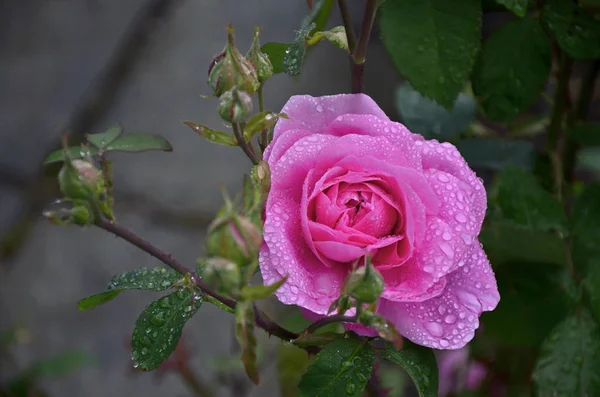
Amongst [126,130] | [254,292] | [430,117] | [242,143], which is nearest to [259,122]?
[242,143]

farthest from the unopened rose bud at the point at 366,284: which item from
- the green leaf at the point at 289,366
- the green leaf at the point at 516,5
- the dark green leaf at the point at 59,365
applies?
the dark green leaf at the point at 59,365

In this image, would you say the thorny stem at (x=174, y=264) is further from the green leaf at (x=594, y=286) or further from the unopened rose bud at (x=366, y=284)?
the green leaf at (x=594, y=286)

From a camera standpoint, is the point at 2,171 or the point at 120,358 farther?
the point at 2,171

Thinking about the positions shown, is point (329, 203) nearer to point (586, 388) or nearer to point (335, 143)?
point (335, 143)

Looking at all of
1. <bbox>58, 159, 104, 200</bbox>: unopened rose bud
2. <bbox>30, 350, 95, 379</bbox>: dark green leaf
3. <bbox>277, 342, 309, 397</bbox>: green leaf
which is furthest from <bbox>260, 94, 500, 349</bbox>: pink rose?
<bbox>30, 350, 95, 379</bbox>: dark green leaf

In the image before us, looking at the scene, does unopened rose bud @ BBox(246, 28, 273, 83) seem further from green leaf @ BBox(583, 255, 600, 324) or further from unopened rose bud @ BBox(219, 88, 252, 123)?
green leaf @ BBox(583, 255, 600, 324)

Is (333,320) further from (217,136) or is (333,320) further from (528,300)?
(528,300)

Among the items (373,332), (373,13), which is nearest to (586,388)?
(373,332)
